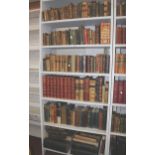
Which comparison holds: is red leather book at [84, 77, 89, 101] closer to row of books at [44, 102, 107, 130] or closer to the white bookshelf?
row of books at [44, 102, 107, 130]

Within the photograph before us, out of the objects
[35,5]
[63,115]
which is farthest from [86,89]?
[35,5]

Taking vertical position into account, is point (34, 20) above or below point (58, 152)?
above

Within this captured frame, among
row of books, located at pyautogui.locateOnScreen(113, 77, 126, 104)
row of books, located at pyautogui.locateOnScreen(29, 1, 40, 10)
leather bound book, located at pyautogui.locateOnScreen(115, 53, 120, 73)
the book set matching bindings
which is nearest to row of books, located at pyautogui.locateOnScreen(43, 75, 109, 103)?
the book set matching bindings

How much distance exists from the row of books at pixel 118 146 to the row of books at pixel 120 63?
0.86 metres

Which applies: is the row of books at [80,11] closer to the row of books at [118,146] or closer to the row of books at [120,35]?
the row of books at [120,35]

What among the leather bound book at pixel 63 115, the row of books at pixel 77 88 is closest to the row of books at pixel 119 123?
the row of books at pixel 77 88

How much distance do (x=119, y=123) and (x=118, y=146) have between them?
0.30 m

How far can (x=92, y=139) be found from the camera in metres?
2.34

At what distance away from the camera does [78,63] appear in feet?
7.82

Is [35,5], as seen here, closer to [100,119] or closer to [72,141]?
[100,119]
